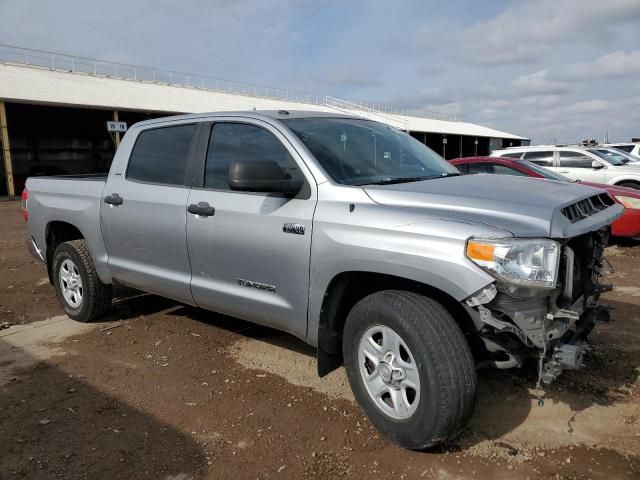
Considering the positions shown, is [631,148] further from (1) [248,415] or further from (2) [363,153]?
(1) [248,415]

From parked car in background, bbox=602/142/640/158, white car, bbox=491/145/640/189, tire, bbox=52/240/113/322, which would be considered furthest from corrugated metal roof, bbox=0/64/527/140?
tire, bbox=52/240/113/322

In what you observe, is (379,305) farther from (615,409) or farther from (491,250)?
(615,409)

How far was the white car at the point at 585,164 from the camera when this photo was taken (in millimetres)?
11891

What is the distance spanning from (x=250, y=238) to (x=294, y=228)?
15.6 inches

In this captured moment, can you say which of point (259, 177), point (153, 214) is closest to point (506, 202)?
point (259, 177)

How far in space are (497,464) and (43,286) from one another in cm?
605

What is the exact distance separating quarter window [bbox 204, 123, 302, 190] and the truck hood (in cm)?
84

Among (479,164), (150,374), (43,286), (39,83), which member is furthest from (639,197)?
(39,83)

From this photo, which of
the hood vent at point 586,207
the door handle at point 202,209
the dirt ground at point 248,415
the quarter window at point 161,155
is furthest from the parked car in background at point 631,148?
the door handle at point 202,209

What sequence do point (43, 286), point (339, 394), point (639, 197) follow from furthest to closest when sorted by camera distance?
point (639, 197)
point (43, 286)
point (339, 394)

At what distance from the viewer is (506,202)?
9.48 feet

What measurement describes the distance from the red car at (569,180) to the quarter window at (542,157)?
11.3ft

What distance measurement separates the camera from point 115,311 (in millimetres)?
5781

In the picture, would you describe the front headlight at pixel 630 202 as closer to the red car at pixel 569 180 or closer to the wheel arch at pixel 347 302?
the red car at pixel 569 180
